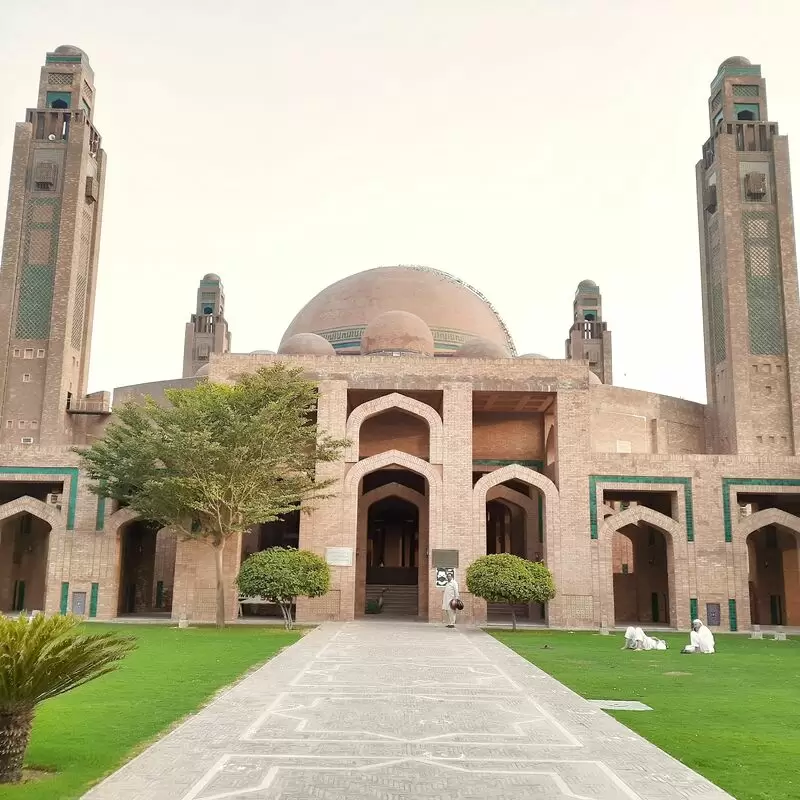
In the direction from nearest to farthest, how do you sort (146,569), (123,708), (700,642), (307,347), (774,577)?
(123,708) < (700,642) < (774,577) < (146,569) < (307,347)

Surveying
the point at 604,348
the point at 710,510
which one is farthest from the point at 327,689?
the point at 604,348

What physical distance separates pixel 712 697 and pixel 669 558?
13.1m

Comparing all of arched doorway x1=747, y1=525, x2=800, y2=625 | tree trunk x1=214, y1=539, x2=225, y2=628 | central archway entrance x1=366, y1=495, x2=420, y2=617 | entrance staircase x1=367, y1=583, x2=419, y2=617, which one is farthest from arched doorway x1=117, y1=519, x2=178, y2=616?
arched doorway x1=747, y1=525, x2=800, y2=625

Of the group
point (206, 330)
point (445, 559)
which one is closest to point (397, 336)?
point (445, 559)

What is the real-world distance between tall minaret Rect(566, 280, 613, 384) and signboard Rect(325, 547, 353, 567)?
23737 millimetres

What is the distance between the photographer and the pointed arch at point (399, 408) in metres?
21.5

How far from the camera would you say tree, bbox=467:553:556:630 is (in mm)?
18188

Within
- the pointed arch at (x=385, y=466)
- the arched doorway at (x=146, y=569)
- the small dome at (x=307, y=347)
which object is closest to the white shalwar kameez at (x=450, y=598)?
the pointed arch at (x=385, y=466)

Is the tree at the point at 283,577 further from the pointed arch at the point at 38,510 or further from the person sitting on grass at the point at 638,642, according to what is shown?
the person sitting on grass at the point at 638,642

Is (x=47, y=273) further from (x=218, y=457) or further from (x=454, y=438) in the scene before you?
(x=454, y=438)

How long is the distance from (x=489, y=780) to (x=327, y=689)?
158 inches

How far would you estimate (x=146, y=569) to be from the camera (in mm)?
25453

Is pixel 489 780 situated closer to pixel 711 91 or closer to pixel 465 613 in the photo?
pixel 465 613

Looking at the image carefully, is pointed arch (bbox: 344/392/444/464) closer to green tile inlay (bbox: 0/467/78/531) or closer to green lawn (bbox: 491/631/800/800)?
green lawn (bbox: 491/631/800/800)
